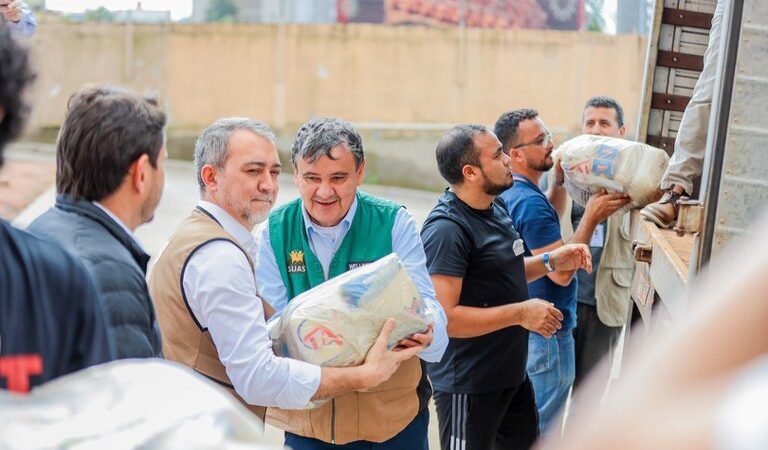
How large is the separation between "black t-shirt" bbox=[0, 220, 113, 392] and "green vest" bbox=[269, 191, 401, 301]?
1.67 metres

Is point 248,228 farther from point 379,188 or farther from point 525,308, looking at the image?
point 379,188

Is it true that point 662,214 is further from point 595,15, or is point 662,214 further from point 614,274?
point 595,15

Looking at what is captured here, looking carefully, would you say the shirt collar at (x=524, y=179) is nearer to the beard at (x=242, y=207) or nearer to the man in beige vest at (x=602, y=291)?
the man in beige vest at (x=602, y=291)

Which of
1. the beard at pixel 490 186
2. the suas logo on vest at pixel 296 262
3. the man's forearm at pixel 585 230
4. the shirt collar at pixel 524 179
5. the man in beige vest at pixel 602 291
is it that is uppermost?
the beard at pixel 490 186

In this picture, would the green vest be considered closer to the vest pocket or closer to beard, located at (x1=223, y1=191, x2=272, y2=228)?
beard, located at (x1=223, y1=191, x2=272, y2=228)

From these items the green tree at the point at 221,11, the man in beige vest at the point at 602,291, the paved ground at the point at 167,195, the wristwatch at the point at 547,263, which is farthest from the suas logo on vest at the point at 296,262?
the green tree at the point at 221,11

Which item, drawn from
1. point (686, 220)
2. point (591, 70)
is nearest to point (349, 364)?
point (686, 220)

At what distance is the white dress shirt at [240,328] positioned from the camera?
302 cm

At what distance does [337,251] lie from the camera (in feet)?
12.5

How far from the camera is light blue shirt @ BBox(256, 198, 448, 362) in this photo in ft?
12.5

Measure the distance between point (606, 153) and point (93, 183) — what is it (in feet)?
10.8

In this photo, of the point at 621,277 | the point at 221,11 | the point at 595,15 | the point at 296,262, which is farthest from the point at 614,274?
the point at 221,11

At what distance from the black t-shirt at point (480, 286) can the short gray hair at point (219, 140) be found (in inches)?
43.8

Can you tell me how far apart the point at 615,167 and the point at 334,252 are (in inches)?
75.3
